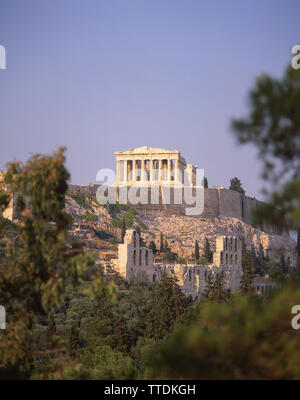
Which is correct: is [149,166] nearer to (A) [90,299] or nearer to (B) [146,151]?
(B) [146,151]

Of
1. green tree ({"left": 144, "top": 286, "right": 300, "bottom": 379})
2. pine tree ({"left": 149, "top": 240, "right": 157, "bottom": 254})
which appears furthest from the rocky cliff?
green tree ({"left": 144, "top": 286, "right": 300, "bottom": 379})

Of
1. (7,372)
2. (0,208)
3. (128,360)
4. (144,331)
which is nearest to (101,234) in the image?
(144,331)

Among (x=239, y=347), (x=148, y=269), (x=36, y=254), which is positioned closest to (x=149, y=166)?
(x=148, y=269)

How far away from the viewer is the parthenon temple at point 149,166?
2953 inches

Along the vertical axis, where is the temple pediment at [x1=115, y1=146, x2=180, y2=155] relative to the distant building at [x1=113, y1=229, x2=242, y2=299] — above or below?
above

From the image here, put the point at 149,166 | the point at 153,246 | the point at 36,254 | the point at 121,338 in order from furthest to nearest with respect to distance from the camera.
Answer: the point at 149,166 → the point at 153,246 → the point at 121,338 → the point at 36,254

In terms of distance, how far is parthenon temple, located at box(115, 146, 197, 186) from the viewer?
75.0 metres

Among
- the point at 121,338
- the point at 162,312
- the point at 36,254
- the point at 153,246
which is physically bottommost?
the point at 121,338

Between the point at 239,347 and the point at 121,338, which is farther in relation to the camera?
the point at 121,338

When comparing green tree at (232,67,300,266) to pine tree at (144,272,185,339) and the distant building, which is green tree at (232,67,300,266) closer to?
pine tree at (144,272,185,339)

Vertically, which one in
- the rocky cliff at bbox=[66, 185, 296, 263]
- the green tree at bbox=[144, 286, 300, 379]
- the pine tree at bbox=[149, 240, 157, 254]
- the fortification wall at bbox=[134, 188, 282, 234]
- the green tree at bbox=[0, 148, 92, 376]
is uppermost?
the fortification wall at bbox=[134, 188, 282, 234]

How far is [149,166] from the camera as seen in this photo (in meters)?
76.7

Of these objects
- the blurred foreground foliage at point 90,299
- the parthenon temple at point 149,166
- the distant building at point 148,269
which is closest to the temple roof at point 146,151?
the parthenon temple at point 149,166

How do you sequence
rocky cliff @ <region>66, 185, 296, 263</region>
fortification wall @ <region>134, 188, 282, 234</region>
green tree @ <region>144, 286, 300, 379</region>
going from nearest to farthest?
green tree @ <region>144, 286, 300, 379</region> < rocky cliff @ <region>66, 185, 296, 263</region> < fortification wall @ <region>134, 188, 282, 234</region>
